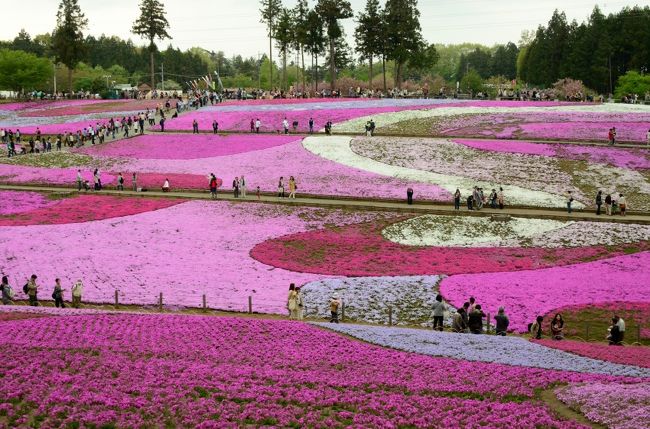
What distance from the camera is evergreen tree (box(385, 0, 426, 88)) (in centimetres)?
9706

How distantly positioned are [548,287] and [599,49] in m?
86.8

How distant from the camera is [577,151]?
190 ft

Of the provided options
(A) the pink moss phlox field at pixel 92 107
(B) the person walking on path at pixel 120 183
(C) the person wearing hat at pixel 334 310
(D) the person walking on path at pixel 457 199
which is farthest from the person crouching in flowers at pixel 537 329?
(A) the pink moss phlox field at pixel 92 107

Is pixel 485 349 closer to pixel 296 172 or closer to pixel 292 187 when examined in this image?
pixel 292 187

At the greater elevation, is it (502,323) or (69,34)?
(69,34)

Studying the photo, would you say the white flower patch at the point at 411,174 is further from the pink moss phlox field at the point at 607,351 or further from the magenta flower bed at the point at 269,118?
the pink moss phlox field at the point at 607,351

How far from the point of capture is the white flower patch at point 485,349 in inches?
790

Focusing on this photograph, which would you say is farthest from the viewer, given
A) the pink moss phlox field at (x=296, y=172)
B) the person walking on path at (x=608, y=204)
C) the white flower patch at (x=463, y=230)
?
the pink moss phlox field at (x=296, y=172)

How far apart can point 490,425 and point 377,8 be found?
92.4m

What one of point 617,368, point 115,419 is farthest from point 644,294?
point 115,419

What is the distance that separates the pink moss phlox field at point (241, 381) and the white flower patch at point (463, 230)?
1741cm

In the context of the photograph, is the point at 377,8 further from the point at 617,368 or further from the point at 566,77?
the point at 617,368

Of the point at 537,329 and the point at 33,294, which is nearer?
the point at 537,329

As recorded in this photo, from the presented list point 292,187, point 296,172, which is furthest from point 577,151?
point 292,187
